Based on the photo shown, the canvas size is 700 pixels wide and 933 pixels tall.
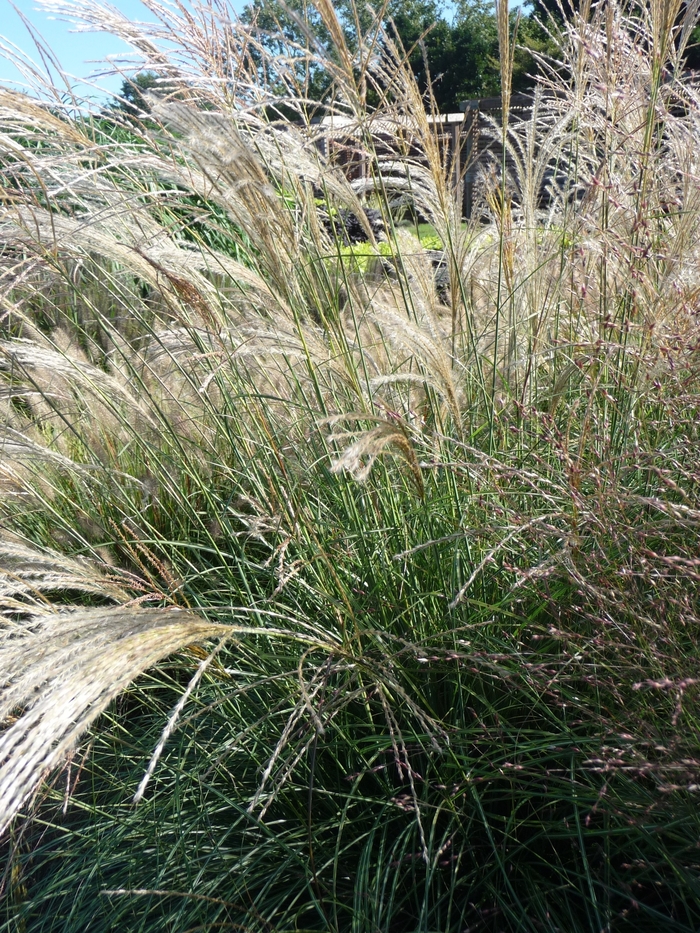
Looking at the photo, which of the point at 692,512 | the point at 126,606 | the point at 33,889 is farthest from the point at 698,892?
the point at 33,889

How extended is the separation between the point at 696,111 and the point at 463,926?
84.7 inches

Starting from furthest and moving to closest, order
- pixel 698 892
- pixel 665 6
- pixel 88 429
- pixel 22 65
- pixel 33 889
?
pixel 88 429, pixel 22 65, pixel 33 889, pixel 665 6, pixel 698 892

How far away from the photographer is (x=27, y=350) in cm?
214

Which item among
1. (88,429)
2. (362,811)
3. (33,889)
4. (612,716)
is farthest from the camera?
(88,429)

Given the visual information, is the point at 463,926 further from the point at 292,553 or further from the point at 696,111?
the point at 696,111

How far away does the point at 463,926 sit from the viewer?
1744 mm

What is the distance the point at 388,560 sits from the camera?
208cm

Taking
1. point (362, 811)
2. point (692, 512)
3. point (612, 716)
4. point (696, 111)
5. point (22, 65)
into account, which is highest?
point (22, 65)

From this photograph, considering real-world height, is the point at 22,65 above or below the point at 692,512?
above

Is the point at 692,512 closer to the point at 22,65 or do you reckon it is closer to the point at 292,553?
the point at 292,553

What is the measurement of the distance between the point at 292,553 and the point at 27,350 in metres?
0.90

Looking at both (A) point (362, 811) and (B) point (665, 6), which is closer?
(B) point (665, 6)

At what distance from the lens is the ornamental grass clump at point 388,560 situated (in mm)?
1606

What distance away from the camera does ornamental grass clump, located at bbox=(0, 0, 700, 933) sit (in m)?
1.61
